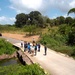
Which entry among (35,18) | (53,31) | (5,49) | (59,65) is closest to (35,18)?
(35,18)

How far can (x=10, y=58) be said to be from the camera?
3064 centimetres

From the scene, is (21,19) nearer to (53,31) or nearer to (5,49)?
(53,31)

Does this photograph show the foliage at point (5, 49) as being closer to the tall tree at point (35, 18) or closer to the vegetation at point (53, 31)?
the vegetation at point (53, 31)

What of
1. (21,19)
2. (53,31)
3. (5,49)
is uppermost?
(21,19)

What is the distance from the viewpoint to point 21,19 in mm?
86688

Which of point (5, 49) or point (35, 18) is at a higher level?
point (35, 18)

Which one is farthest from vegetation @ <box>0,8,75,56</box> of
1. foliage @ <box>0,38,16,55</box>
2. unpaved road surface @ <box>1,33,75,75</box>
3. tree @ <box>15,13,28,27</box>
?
foliage @ <box>0,38,16,55</box>

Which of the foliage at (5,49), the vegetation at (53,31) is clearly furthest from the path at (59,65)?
the foliage at (5,49)

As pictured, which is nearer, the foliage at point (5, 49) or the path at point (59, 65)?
the path at point (59, 65)

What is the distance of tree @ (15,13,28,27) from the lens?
86500 millimetres

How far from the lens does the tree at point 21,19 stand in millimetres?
86500

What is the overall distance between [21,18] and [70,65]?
6712 centimetres

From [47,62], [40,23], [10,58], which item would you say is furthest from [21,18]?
[47,62]

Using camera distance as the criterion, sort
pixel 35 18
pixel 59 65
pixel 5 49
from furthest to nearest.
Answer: pixel 35 18 → pixel 5 49 → pixel 59 65
